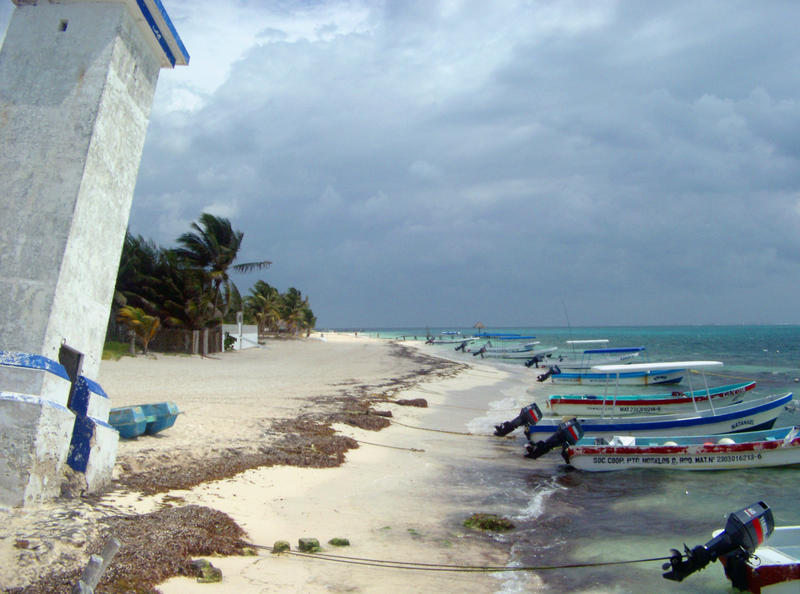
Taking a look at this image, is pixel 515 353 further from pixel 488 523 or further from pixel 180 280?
pixel 488 523

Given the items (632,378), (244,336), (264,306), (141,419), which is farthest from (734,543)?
(264,306)

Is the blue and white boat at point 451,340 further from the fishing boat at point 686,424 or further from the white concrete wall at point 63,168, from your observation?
the white concrete wall at point 63,168

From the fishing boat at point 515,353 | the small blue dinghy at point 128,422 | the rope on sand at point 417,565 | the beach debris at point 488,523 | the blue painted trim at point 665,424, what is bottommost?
the rope on sand at point 417,565

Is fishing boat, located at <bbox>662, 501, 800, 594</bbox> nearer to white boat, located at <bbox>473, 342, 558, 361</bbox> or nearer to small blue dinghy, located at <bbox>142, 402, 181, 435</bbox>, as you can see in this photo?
small blue dinghy, located at <bbox>142, 402, 181, 435</bbox>

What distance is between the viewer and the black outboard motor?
5.74m

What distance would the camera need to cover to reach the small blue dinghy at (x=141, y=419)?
934 cm

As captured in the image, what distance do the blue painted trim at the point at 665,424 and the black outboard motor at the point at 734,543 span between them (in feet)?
25.7

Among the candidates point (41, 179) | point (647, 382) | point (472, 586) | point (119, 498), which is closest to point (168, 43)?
point (41, 179)

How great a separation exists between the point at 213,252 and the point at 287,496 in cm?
2953

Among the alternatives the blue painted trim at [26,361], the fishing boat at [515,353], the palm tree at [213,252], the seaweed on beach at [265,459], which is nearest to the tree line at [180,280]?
the palm tree at [213,252]

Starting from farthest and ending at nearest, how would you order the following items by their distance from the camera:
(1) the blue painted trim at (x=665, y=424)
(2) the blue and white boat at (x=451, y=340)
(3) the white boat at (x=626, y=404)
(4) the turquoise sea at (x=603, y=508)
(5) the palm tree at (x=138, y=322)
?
(2) the blue and white boat at (x=451, y=340) < (5) the palm tree at (x=138, y=322) < (3) the white boat at (x=626, y=404) < (1) the blue painted trim at (x=665, y=424) < (4) the turquoise sea at (x=603, y=508)

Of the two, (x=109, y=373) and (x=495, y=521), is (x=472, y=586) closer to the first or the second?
(x=495, y=521)

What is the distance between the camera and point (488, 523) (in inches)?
313

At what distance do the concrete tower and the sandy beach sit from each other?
2.64 feet
